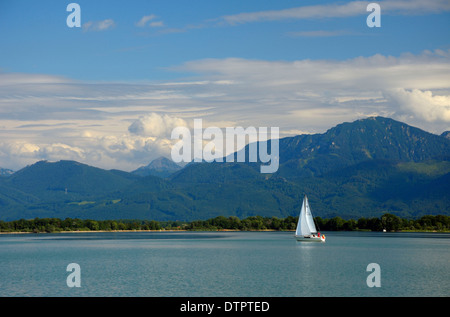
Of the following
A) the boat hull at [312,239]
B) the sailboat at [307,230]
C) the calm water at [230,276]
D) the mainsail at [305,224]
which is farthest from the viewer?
the boat hull at [312,239]

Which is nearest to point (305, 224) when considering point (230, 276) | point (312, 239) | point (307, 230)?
point (307, 230)

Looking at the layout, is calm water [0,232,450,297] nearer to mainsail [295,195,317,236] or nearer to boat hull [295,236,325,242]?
mainsail [295,195,317,236]

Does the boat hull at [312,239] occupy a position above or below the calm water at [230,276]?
below

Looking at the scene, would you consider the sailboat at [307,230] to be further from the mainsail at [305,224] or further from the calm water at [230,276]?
the calm water at [230,276]

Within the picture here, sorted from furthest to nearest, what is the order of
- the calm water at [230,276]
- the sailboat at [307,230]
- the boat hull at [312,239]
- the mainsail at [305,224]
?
the boat hull at [312,239], the sailboat at [307,230], the mainsail at [305,224], the calm water at [230,276]

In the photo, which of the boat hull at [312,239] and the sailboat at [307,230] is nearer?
the sailboat at [307,230]

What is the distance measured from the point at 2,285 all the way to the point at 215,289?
24916 millimetres

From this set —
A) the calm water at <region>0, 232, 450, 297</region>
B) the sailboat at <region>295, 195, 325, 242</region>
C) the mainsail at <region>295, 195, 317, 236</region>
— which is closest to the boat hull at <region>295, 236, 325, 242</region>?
the sailboat at <region>295, 195, 325, 242</region>

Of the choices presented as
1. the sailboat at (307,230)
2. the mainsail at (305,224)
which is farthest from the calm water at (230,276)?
the sailboat at (307,230)
